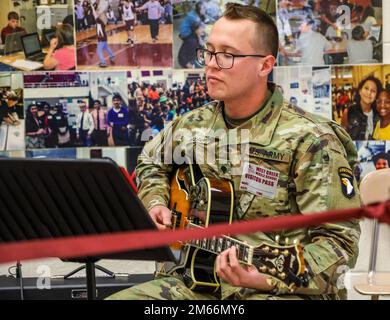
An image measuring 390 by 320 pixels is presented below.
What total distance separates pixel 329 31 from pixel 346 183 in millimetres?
1881

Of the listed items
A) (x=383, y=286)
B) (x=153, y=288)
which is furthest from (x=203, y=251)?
(x=383, y=286)

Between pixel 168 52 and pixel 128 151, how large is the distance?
584 mm

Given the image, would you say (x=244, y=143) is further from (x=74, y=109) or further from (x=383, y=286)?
(x=74, y=109)

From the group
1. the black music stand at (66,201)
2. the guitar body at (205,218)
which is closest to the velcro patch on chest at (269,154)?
the guitar body at (205,218)

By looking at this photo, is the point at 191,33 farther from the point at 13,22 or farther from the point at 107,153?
the point at 13,22

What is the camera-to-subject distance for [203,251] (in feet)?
7.57

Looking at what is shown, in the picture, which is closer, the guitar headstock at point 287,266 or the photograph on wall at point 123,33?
the guitar headstock at point 287,266

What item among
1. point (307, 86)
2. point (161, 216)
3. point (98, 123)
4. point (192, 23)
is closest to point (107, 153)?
point (98, 123)

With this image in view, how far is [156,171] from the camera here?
260 cm

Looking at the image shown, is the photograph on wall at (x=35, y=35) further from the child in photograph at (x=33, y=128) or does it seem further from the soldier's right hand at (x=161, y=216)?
the soldier's right hand at (x=161, y=216)

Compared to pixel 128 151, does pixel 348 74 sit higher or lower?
higher

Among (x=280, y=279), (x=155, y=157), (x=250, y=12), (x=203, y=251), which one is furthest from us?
(x=155, y=157)

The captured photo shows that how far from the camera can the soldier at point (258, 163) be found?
2156mm

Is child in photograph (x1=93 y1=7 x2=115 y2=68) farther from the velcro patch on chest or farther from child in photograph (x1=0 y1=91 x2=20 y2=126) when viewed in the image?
the velcro patch on chest
